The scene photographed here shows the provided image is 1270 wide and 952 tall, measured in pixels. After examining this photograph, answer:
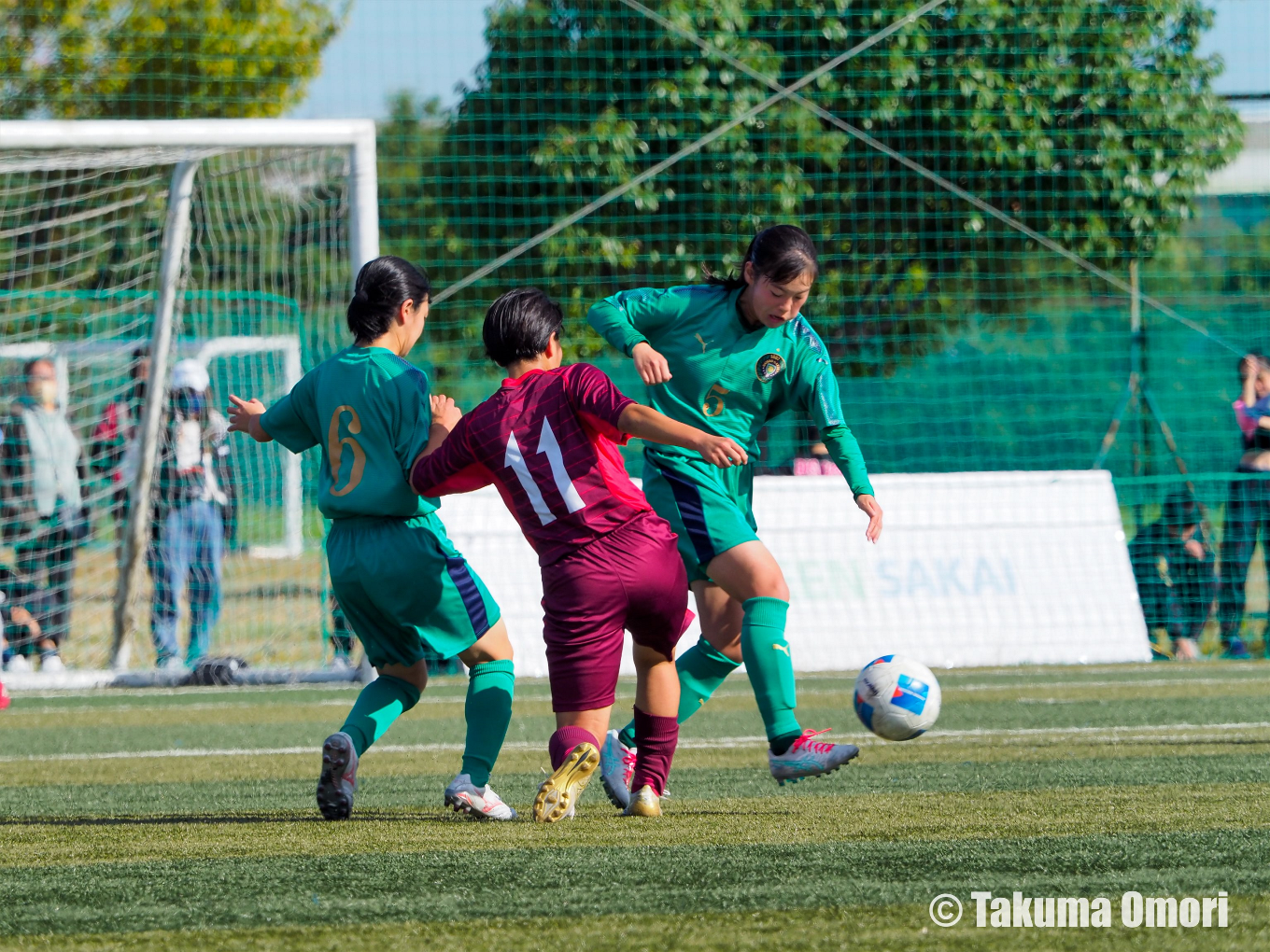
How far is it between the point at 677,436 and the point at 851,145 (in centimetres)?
1090

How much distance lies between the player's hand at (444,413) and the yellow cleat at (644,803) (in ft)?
3.56

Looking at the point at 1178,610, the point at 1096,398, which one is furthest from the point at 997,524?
the point at 1096,398

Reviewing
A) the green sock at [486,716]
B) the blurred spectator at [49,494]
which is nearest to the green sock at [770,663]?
the green sock at [486,716]

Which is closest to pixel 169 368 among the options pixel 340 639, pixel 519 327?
pixel 340 639

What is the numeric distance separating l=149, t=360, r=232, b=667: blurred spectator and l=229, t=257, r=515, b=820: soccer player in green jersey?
19.9 ft

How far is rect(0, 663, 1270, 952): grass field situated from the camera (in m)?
2.72

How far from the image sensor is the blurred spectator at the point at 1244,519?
10719 millimetres

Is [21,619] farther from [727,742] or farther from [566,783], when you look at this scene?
[566,783]

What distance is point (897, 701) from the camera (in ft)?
14.7

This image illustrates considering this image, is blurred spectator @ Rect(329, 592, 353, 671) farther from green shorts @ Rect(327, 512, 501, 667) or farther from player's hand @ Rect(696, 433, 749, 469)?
player's hand @ Rect(696, 433, 749, 469)

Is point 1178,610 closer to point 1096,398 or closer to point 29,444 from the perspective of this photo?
point 1096,398

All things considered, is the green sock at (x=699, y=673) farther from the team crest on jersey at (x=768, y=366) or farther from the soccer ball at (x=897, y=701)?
the team crest on jersey at (x=768, y=366)

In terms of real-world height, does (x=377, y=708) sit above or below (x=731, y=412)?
below
